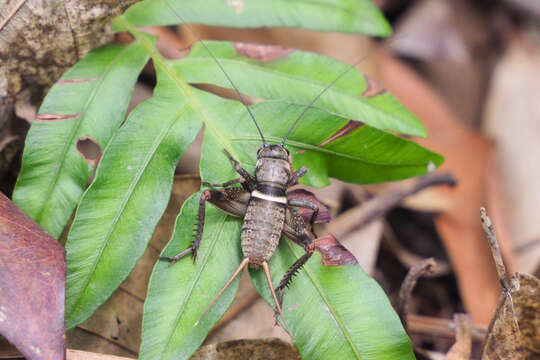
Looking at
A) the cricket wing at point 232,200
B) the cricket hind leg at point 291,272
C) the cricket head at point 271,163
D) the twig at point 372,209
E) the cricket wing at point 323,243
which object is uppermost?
the twig at point 372,209

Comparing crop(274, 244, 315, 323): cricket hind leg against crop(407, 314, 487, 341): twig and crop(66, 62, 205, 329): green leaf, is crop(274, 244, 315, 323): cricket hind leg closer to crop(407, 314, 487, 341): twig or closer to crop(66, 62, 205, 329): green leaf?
crop(66, 62, 205, 329): green leaf

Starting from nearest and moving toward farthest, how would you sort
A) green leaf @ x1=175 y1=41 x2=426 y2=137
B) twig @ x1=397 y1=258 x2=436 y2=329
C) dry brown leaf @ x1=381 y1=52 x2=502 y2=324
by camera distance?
twig @ x1=397 y1=258 x2=436 y2=329, green leaf @ x1=175 y1=41 x2=426 y2=137, dry brown leaf @ x1=381 y1=52 x2=502 y2=324

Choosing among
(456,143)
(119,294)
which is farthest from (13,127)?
(456,143)

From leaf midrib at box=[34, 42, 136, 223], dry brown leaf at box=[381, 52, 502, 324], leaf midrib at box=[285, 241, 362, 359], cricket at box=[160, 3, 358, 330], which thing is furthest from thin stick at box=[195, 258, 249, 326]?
dry brown leaf at box=[381, 52, 502, 324]

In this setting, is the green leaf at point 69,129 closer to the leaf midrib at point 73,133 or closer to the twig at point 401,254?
the leaf midrib at point 73,133

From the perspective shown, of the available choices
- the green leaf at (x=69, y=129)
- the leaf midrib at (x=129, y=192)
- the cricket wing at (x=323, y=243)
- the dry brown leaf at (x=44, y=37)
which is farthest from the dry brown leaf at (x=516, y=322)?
the dry brown leaf at (x=44, y=37)

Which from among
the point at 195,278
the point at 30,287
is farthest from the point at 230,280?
the point at 30,287

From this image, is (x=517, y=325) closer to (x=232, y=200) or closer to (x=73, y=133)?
(x=232, y=200)

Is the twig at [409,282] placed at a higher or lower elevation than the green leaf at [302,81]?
lower
